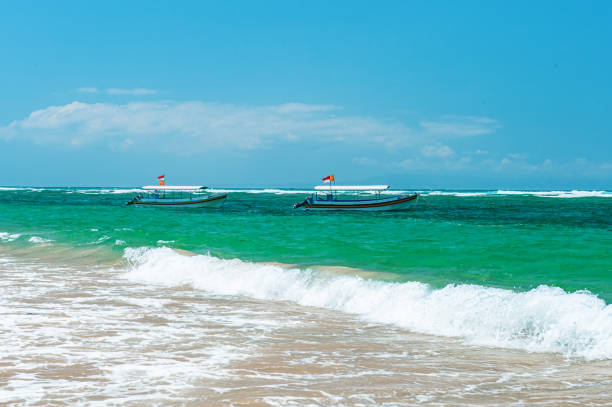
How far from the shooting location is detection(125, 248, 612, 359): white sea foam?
8836 mm

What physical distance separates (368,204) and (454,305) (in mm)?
54007

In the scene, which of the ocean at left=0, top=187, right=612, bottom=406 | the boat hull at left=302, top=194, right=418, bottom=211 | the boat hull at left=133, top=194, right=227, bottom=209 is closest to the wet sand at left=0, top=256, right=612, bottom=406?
the ocean at left=0, top=187, right=612, bottom=406

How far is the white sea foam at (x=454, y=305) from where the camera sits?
884cm

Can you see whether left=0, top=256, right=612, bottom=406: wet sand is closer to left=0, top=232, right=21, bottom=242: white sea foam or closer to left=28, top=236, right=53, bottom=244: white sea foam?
left=28, top=236, right=53, bottom=244: white sea foam

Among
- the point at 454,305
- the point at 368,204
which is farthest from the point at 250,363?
the point at 368,204

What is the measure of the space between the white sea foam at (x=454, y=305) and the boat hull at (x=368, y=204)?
160 feet

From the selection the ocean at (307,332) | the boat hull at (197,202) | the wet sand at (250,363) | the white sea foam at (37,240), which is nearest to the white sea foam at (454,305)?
the ocean at (307,332)

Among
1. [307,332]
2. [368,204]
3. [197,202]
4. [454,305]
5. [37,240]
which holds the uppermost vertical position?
[197,202]

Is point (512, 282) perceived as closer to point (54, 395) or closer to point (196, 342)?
point (196, 342)

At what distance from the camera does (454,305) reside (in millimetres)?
10586

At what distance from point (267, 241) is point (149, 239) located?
5.80 metres

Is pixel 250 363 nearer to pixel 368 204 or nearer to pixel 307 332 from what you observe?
pixel 307 332

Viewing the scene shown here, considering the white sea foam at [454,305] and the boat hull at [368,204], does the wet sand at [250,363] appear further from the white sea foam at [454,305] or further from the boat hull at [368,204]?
the boat hull at [368,204]

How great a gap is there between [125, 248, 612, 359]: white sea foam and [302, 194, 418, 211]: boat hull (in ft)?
160
